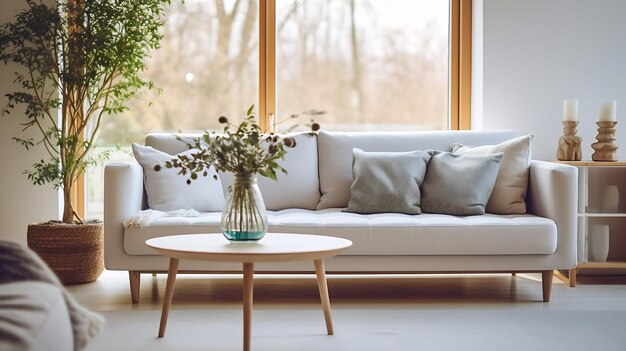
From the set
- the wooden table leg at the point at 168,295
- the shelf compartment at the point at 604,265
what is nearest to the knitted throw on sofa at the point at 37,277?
the wooden table leg at the point at 168,295

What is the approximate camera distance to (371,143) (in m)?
4.51

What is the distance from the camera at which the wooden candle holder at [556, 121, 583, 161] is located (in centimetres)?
448

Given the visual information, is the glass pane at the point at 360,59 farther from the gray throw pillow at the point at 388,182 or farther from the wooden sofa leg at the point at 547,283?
the wooden sofa leg at the point at 547,283

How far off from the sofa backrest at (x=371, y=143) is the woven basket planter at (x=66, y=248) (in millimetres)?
1361

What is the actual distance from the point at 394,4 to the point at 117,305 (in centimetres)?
274

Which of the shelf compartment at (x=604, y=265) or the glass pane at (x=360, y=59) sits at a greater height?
the glass pane at (x=360, y=59)

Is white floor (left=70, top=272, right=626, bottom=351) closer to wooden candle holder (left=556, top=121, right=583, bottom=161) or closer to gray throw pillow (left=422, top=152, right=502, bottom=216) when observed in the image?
gray throw pillow (left=422, top=152, right=502, bottom=216)

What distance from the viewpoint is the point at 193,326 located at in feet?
10.7

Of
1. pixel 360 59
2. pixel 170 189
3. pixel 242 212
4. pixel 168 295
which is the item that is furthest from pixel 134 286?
pixel 360 59

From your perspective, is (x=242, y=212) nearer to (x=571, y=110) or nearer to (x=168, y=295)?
(x=168, y=295)

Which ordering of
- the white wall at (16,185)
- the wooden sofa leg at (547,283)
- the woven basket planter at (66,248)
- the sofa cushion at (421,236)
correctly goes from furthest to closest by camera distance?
1. the white wall at (16,185)
2. the woven basket planter at (66,248)
3. the wooden sofa leg at (547,283)
4. the sofa cushion at (421,236)

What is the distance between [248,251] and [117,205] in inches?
50.2

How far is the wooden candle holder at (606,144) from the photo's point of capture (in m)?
4.45

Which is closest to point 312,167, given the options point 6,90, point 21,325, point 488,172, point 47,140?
point 488,172
